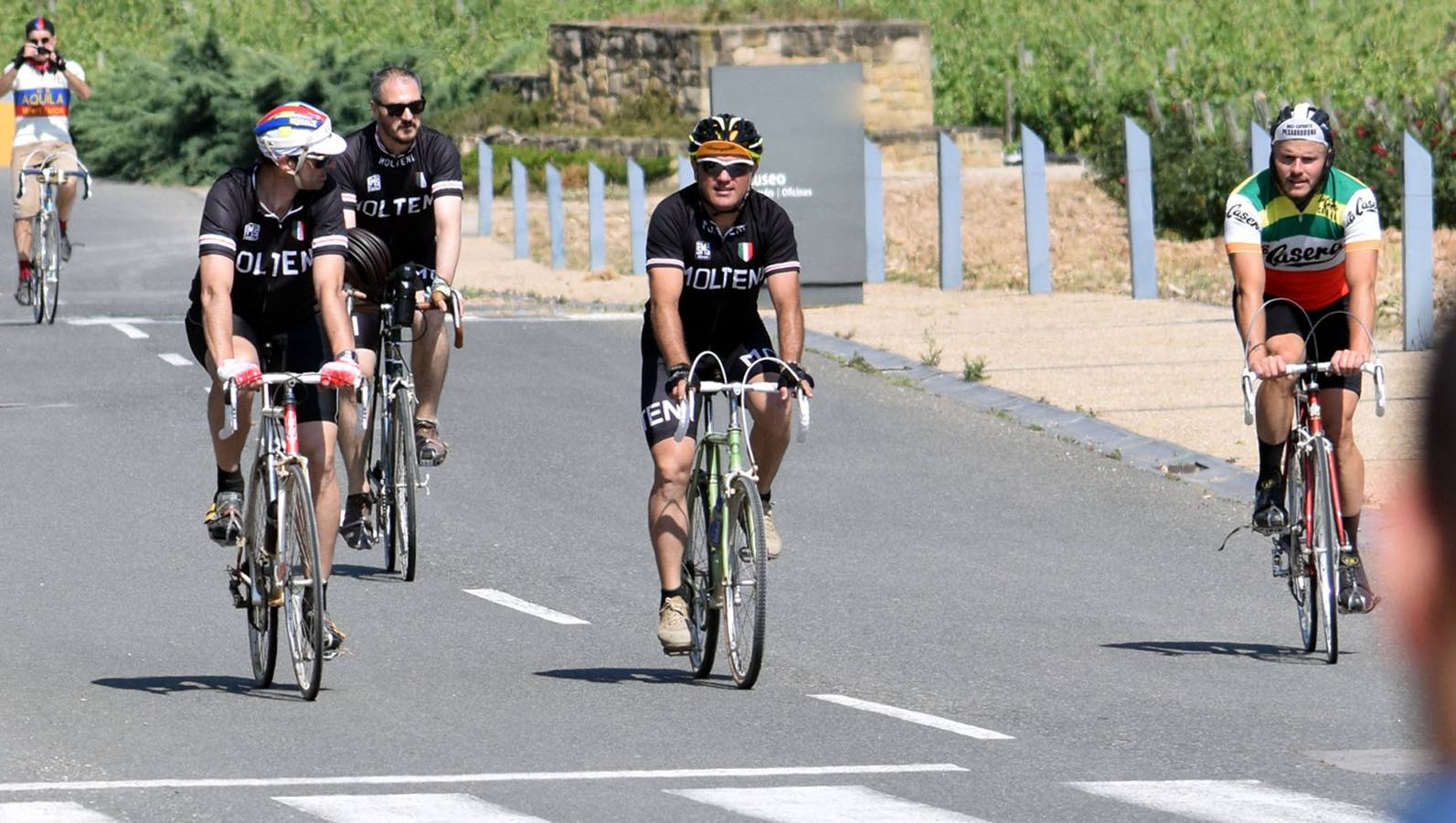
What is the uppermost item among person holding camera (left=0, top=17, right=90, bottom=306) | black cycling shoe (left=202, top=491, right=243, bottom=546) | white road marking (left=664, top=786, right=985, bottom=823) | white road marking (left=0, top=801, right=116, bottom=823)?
person holding camera (left=0, top=17, right=90, bottom=306)

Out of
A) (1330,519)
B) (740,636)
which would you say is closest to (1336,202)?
(1330,519)

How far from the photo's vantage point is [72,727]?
7746 mm

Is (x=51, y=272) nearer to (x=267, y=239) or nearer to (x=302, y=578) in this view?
(x=267, y=239)

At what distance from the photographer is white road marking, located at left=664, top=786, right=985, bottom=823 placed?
641 cm

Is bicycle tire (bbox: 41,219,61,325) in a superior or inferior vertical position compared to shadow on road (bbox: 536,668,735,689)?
superior

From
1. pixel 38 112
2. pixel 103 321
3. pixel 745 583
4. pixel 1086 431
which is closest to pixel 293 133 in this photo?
pixel 745 583

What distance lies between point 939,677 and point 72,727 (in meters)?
2.80

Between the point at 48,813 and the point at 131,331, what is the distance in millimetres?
14321

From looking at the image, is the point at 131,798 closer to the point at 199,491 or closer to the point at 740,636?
the point at 740,636

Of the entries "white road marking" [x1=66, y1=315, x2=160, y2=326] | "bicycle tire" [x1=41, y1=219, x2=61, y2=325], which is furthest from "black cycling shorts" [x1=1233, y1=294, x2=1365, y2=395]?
"white road marking" [x1=66, y1=315, x2=160, y2=326]

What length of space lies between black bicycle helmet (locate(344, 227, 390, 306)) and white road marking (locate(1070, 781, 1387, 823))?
4810 mm

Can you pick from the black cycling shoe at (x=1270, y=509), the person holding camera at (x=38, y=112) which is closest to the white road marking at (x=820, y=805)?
the black cycling shoe at (x=1270, y=509)

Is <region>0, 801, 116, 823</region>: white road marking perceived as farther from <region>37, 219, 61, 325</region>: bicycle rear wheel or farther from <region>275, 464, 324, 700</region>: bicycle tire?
<region>37, 219, 61, 325</region>: bicycle rear wheel

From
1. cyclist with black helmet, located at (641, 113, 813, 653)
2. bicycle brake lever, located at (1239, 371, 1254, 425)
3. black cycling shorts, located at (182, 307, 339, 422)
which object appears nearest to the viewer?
cyclist with black helmet, located at (641, 113, 813, 653)
